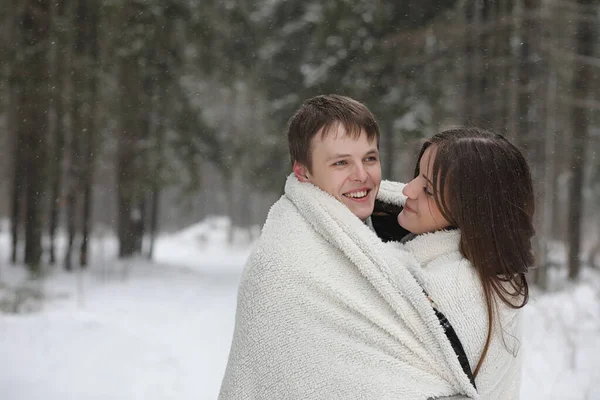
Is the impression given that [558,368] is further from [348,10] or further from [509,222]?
[348,10]

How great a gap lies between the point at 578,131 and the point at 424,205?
12898mm

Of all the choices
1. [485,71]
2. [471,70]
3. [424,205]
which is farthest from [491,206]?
[471,70]

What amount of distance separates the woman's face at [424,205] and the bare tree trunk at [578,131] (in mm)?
11114

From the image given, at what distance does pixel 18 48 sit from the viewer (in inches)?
496

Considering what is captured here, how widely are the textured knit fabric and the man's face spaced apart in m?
0.33

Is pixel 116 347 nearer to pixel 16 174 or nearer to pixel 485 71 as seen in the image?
pixel 16 174

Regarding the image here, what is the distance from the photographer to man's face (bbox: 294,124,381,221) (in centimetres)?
228

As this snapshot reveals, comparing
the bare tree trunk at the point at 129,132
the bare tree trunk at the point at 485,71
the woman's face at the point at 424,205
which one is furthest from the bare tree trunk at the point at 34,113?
the woman's face at the point at 424,205

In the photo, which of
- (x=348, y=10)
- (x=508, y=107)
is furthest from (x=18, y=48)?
(x=508, y=107)

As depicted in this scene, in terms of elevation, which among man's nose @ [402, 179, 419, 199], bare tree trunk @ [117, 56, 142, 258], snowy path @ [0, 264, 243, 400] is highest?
man's nose @ [402, 179, 419, 199]

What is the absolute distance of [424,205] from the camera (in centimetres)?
A: 225

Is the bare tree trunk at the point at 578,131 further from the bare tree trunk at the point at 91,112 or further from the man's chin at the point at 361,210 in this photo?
the man's chin at the point at 361,210

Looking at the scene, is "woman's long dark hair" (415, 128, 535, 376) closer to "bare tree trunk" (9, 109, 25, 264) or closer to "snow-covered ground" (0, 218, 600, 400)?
"snow-covered ground" (0, 218, 600, 400)

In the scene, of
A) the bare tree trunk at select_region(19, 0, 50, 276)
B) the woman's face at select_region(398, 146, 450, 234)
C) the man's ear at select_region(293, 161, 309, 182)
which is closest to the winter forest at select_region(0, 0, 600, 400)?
the bare tree trunk at select_region(19, 0, 50, 276)
